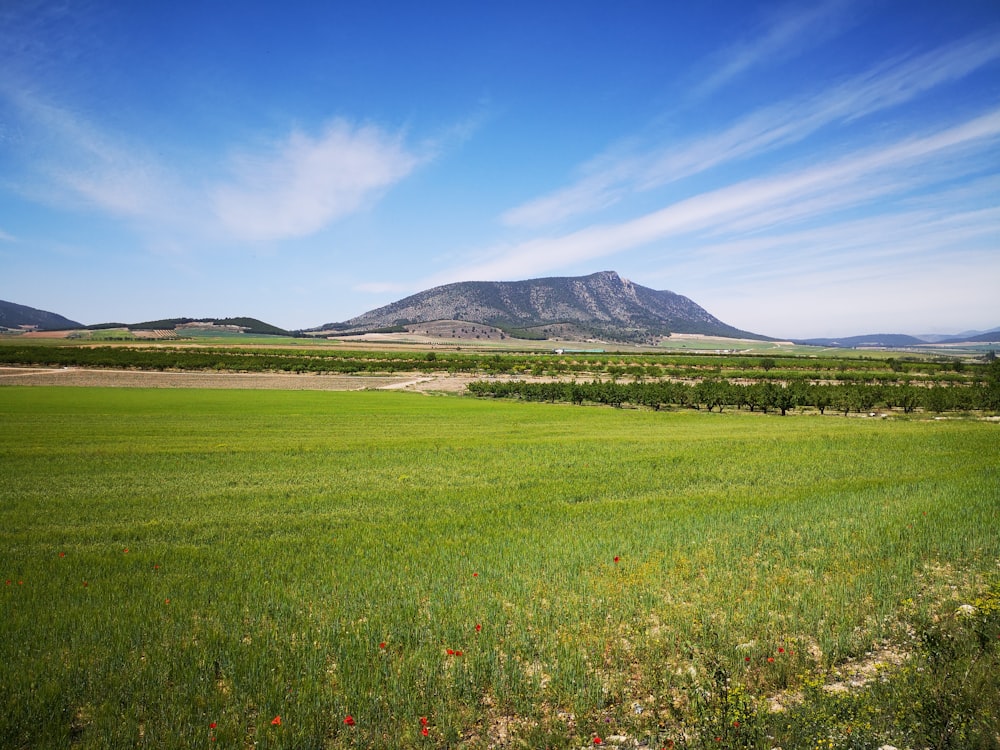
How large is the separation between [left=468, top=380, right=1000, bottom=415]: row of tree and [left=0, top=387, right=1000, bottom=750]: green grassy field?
49.7 meters

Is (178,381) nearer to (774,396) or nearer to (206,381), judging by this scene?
(206,381)

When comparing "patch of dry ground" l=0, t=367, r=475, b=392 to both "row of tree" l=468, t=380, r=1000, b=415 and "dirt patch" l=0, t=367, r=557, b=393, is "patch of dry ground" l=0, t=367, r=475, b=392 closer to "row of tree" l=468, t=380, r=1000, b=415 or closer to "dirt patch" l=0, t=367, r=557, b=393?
"dirt patch" l=0, t=367, r=557, b=393

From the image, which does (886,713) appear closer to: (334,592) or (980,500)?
(334,592)

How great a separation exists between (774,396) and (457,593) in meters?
70.6

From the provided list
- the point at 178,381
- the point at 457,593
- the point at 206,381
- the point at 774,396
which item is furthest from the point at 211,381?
the point at 457,593

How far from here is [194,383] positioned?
8244 centimetres

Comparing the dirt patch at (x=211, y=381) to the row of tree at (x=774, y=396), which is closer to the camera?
the row of tree at (x=774, y=396)

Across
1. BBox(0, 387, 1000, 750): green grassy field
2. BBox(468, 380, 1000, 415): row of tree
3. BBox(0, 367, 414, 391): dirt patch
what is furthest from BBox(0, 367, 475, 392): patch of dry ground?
BBox(0, 387, 1000, 750): green grassy field

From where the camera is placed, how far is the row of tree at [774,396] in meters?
65.8

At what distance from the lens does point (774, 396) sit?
6819cm

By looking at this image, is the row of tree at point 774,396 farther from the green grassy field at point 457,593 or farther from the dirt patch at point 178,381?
the green grassy field at point 457,593

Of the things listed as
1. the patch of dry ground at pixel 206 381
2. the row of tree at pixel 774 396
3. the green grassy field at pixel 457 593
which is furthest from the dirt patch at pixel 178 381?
the green grassy field at pixel 457 593

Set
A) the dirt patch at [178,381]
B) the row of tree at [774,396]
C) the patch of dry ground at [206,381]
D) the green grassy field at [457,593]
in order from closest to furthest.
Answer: the green grassy field at [457,593]
the row of tree at [774,396]
the dirt patch at [178,381]
the patch of dry ground at [206,381]

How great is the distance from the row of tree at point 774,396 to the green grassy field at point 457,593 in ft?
163
